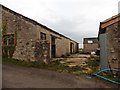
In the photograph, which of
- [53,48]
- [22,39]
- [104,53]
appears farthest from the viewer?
[53,48]

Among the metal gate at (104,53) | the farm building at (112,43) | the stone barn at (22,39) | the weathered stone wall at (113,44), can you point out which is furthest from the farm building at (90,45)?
the weathered stone wall at (113,44)

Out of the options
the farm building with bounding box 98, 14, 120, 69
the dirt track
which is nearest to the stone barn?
the dirt track

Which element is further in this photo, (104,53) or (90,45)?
(90,45)

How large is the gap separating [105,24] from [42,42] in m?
5.35

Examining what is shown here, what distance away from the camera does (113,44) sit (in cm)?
1218

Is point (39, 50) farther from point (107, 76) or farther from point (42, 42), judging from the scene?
point (107, 76)

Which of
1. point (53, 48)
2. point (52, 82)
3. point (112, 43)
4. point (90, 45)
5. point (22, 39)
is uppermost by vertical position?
point (90, 45)

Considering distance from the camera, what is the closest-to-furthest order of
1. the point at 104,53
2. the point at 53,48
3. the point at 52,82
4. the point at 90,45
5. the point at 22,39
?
the point at 52,82
the point at 104,53
the point at 22,39
the point at 53,48
the point at 90,45

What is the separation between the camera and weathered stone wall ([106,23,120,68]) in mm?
11992

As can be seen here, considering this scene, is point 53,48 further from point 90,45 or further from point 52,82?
point 90,45

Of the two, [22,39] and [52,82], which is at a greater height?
[22,39]

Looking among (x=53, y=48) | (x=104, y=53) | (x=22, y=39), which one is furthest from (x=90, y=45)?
(x=104, y=53)

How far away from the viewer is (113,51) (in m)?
12.1

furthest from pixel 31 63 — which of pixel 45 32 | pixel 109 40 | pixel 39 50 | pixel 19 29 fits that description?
pixel 109 40
